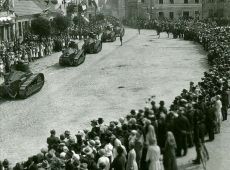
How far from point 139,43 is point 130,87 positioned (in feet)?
72.5

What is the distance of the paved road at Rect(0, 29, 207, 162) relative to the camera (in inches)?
694

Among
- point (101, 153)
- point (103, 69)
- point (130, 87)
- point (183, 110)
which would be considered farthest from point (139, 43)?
point (101, 153)

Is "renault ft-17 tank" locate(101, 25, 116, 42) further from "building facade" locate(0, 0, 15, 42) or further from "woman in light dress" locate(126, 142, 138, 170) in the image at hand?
"woman in light dress" locate(126, 142, 138, 170)

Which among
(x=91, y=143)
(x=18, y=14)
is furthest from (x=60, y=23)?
(x=91, y=143)

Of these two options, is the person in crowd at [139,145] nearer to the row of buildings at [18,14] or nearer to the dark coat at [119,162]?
the dark coat at [119,162]

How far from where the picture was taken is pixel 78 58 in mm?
31562

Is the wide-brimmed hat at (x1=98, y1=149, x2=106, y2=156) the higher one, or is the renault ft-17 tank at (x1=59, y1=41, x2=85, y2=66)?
the renault ft-17 tank at (x1=59, y1=41, x2=85, y2=66)

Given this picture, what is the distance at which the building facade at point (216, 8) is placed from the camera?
71.1 metres

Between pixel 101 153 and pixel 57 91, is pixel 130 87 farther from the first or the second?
pixel 101 153

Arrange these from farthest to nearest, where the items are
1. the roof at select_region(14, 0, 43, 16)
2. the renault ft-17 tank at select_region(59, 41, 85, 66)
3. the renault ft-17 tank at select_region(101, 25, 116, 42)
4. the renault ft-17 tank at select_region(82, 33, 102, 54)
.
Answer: the renault ft-17 tank at select_region(101, 25, 116, 42), the roof at select_region(14, 0, 43, 16), the renault ft-17 tank at select_region(82, 33, 102, 54), the renault ft-17 tank at select_region(59, 41, 85, 66)

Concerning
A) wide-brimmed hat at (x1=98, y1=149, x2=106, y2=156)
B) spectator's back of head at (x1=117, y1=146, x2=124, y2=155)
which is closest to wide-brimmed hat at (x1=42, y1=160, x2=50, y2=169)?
wide-brimmed hat at (x1=98, y1=149, x2=106, y2=156)

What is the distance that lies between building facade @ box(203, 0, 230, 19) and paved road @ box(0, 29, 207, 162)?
3401cm

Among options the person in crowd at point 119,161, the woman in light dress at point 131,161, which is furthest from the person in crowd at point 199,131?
the person in crowd at point 119,161

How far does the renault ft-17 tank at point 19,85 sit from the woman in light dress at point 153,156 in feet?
38.6
